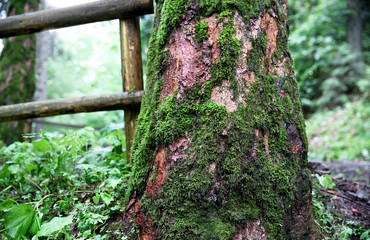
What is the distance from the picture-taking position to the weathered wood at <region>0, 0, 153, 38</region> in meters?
2.16

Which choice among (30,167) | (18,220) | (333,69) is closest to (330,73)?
(333,69)

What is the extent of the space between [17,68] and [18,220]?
4764 millimetres

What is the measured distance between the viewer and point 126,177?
76.2 inches

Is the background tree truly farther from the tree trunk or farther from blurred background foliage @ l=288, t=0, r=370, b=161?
the tree trunk

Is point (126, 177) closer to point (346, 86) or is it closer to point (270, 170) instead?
point (270, 170)

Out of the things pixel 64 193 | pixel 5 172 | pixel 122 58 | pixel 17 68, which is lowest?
pixel 64 193

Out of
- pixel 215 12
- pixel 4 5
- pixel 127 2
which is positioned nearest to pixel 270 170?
pixel 215 12

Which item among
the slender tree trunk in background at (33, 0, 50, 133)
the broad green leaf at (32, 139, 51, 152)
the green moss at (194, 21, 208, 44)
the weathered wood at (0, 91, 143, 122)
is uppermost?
the slender tree trunk in background at (33, 0, 50, 133)

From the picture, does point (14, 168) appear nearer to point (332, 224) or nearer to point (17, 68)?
point (332, 224)

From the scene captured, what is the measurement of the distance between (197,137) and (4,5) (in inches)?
284

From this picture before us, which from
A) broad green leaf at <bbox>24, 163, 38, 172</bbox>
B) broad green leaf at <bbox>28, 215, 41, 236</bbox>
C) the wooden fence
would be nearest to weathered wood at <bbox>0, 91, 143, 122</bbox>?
the wooden fence

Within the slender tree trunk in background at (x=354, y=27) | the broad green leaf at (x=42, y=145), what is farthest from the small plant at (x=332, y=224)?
the slender tree trunk in background at (x=354, y=27)

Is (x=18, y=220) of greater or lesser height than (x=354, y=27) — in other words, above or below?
below

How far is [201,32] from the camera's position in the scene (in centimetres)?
145
